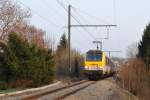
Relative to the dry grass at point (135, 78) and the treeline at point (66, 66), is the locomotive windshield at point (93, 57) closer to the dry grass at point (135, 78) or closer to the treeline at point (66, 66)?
the treeline at point (66, 66)

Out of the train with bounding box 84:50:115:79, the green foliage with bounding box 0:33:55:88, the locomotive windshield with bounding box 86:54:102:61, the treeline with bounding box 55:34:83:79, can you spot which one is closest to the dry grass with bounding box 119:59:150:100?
the train with bounding box 84:50:115:79

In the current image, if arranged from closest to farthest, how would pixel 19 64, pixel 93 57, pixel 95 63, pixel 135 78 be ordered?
pixel 19 64, pixel 135 78, pixel 95 63, pixel 93 57

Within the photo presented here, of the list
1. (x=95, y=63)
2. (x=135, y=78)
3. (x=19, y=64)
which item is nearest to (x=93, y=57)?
(x=95, y=63)

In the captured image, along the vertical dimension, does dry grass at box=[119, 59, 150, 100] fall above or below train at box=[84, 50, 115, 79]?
below

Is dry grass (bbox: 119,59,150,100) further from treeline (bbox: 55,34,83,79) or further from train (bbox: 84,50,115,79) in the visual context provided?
treeline (bbox: 55,34,83,79)

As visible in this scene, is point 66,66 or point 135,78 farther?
point 66,66

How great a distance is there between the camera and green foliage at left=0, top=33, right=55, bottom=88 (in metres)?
32.9

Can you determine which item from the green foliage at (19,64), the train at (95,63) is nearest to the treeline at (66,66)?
the train at (95,63)

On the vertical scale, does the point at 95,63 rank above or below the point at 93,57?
below

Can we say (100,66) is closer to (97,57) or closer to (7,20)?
(97,57)

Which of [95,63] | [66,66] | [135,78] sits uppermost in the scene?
[95,63]

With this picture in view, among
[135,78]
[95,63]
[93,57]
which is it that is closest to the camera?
[135,78]

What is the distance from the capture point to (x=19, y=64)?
112ft

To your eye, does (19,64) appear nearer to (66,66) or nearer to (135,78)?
(135,78)
